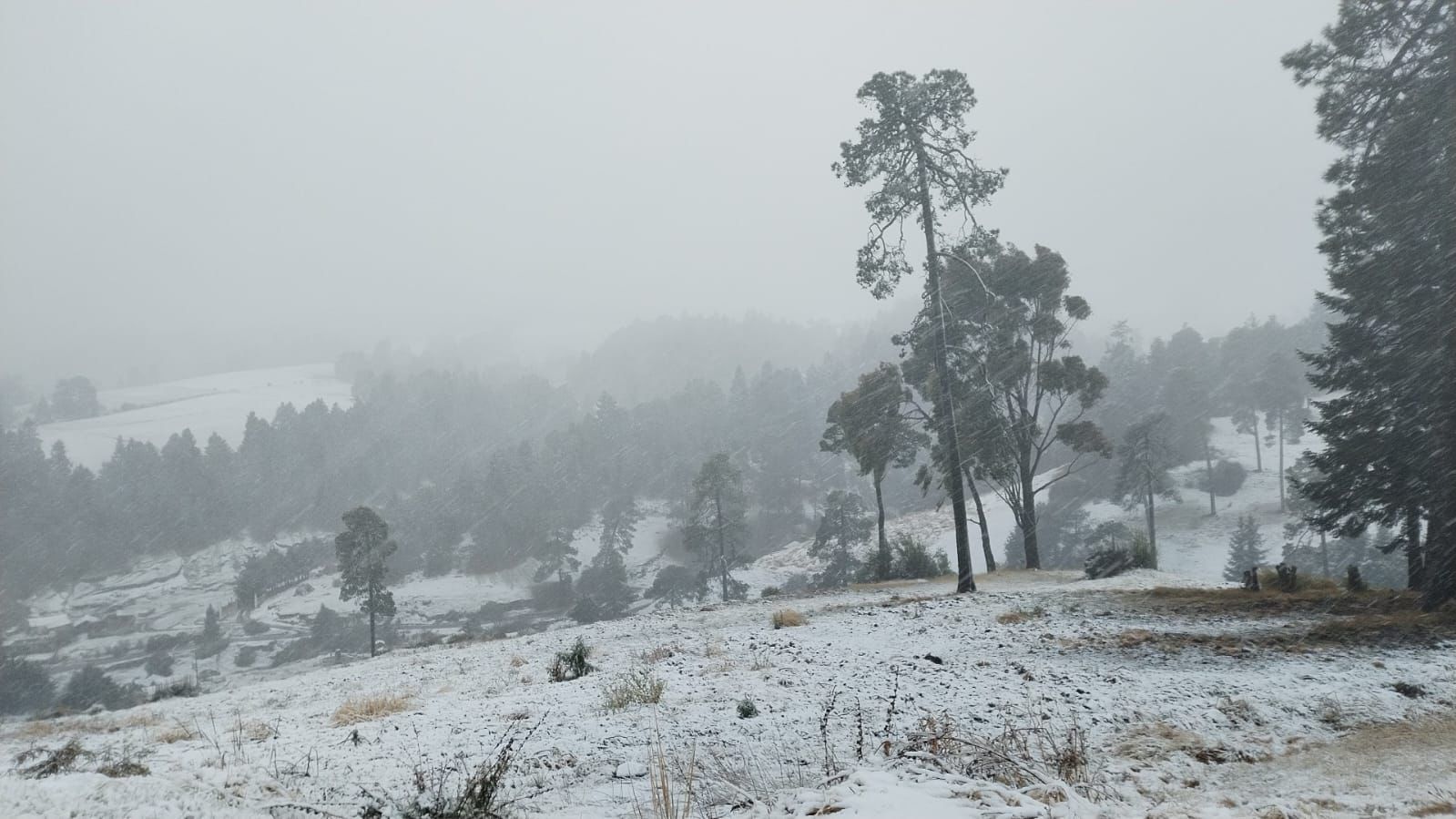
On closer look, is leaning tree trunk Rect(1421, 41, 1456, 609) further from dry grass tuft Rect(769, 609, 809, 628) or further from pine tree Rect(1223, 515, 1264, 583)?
pine tree Rect(1223, 515, 1264, 583)

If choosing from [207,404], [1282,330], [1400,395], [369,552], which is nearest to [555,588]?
[369,552]

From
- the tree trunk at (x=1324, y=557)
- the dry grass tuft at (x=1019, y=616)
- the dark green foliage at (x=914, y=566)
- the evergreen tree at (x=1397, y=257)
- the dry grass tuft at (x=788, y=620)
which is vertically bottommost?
the tree trunk at (x=1324, y=557)

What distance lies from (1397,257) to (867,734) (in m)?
12.9

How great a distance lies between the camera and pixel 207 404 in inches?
6594

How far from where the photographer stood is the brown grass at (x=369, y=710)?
5.68 m

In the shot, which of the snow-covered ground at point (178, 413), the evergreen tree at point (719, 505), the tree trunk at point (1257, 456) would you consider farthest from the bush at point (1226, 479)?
the snow-covered ground at point (178, 413)

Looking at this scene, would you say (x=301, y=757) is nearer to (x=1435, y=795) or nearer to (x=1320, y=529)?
(x=1435, y=795)

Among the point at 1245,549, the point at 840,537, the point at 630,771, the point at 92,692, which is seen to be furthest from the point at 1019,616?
the point at 92,692

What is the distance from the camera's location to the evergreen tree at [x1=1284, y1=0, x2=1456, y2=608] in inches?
349

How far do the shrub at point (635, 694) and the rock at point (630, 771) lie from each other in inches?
51.9

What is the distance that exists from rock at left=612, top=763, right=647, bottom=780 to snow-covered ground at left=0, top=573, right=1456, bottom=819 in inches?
0.7

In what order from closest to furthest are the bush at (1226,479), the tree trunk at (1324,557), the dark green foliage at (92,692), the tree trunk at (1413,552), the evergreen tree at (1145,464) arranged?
the tree trunk at (1413,552) < the dark green foliage at (92,692) < the tree trunk at (1324,557) < the evergreen tree at (1145,464) < the bush at (1226,479)

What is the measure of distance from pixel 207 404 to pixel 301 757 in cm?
20949

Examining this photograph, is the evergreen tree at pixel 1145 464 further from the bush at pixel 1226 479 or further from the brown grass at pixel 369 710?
the brown grass at pixel 369 710
